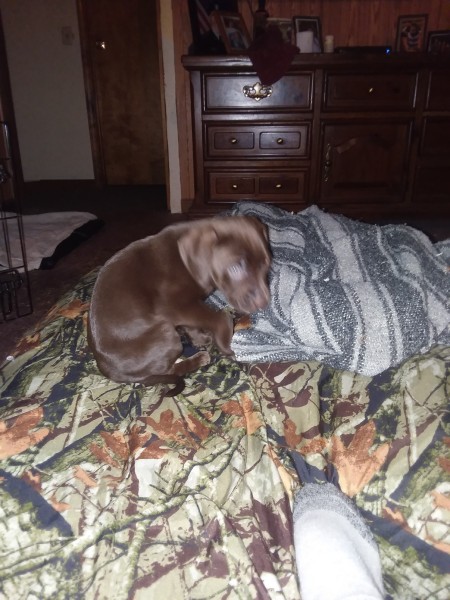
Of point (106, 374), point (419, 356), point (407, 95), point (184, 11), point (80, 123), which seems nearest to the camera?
point (419, 356)

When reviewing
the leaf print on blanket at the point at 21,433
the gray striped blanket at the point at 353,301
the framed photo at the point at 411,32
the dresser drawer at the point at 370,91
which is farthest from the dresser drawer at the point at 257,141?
the leaf print on blanket at the point at 21,433

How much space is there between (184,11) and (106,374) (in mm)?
3123

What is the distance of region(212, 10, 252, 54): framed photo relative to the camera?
2.96 metres

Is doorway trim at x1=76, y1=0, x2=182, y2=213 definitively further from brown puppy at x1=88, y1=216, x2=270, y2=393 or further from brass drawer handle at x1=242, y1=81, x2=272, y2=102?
brown puppy at x1=88, y1=216, x2=270, y2=393

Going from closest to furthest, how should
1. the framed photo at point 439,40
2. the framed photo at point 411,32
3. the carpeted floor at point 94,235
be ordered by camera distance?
the carpeted floor at point 94,235
the framed photo at point 439,40
the framed photo at point 411,32

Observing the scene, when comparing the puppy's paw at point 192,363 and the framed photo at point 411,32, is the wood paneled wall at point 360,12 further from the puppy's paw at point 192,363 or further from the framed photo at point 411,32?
the puppy's paw at point 192,363

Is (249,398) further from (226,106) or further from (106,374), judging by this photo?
(226,106)

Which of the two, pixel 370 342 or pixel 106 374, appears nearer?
pixel 370 342

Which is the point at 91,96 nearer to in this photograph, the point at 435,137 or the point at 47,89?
the point at 47,89

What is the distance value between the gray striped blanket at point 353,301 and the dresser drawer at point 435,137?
5.75 ft

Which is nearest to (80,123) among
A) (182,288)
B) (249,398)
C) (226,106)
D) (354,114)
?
(226,106)

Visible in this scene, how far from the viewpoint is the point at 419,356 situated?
108 centimetres

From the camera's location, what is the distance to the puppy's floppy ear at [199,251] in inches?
48.1

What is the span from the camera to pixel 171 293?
4.15ft
